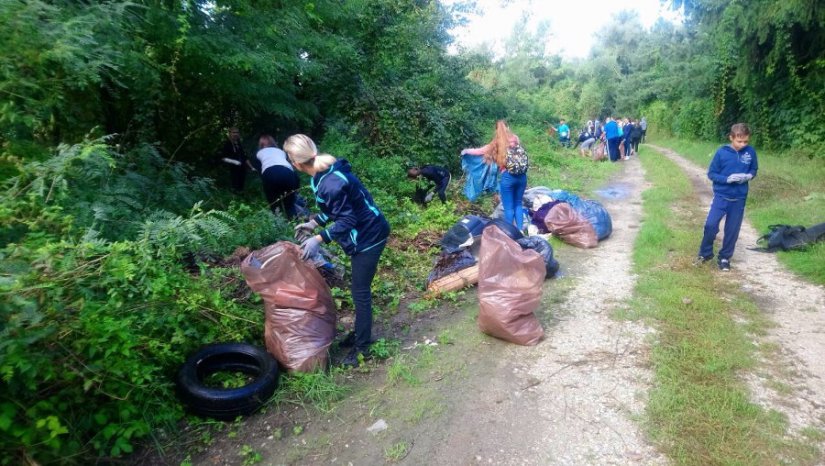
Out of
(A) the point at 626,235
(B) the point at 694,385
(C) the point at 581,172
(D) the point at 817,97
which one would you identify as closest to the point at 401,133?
(A) the point at 626,235

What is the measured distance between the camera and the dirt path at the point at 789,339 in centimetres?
285

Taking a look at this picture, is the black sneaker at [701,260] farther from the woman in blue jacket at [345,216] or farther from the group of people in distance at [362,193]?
the woman in blue jacket at [345,216]

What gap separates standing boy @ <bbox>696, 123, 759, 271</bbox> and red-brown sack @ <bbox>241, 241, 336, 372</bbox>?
446cm

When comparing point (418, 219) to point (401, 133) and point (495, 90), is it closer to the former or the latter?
point (401, 133)

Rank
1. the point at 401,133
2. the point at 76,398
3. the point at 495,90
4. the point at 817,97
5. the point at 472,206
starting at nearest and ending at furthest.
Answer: the point at 76,398
the point at 472,206
the point at 401,133
the point at 817,97
the point at 495,90

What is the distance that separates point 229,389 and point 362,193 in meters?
1.59

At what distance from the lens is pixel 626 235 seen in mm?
6883

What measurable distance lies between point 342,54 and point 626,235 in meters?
5.74

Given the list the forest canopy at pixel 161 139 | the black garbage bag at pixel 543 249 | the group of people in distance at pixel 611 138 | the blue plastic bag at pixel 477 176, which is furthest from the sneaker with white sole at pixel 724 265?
the group of people in distance at pixel 611 138

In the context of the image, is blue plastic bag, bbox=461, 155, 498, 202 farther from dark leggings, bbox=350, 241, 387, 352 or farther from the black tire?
the black tire

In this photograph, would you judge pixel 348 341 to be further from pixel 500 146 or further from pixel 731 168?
pixel 731 168

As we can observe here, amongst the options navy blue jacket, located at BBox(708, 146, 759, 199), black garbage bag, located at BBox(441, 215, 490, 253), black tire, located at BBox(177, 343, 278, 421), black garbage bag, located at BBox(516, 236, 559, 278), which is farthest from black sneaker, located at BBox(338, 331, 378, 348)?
navy blue jacket, located at BBox(708, 146, 759, 199)

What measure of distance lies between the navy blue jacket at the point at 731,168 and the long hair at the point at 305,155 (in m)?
4.34

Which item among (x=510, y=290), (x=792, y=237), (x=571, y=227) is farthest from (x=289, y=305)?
(x=792, y=237)
